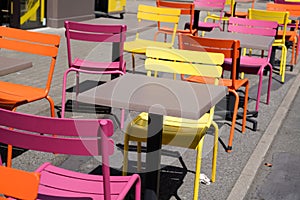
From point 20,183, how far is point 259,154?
11.5 ft

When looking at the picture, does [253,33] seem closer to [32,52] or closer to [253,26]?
[253,26]

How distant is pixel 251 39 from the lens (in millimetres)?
6406

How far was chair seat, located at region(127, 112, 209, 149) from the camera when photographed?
12.9ft

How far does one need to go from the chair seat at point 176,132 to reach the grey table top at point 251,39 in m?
2.06

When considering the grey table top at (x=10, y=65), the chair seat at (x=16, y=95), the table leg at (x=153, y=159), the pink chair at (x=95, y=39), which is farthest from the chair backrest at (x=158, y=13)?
the table leg at (x=153, y=159)

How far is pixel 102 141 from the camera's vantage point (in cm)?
250

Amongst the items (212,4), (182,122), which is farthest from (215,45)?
(212,4)

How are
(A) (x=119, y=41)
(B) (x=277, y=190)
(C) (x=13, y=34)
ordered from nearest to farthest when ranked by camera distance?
(B) (x=277, y=190), (C) (x=13, y=34), (A) (x=119, y=41)

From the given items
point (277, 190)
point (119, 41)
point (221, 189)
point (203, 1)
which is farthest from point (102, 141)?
point (203, 1)

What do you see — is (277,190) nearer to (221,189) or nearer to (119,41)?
(221,189)

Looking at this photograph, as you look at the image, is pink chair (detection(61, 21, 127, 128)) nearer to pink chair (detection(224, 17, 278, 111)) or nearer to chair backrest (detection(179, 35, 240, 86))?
chair backrest (detection(179, 35, 240, 86))

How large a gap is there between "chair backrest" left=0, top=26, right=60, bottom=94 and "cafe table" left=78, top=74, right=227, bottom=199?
3.92 feet

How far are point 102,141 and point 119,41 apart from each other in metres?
3.20

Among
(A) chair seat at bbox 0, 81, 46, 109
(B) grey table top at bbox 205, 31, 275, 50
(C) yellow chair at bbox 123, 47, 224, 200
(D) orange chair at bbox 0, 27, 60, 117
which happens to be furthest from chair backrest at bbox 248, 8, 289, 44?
(A) chair seat at bbox 0, 81, 46, 109
